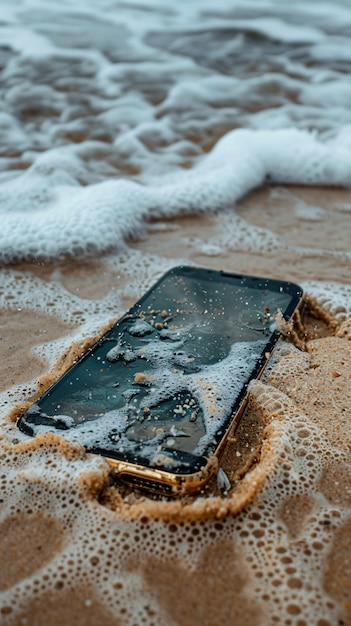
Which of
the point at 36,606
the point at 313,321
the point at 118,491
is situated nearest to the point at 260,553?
the point at 118,491

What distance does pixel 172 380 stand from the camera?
1.46 meters

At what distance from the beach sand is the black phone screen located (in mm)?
66

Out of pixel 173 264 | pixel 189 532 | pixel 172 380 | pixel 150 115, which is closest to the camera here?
pixel 189 532

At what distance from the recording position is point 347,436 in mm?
1361

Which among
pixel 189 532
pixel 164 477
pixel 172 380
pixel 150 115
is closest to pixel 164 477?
pixel 164 477

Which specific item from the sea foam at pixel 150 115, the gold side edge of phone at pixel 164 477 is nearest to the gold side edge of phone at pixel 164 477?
the gold side edge of phone at pixel 164 477

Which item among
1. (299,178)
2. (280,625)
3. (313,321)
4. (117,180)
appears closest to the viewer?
(280,625)

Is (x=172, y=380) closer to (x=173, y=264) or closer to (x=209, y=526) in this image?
(x=209, y=526)

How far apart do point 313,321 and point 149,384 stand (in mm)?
710

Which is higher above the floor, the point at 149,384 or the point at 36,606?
the point at 149,384

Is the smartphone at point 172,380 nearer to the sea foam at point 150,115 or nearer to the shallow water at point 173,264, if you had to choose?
the shallow water at point 173,264

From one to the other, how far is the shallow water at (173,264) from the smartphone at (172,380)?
0.19 ft

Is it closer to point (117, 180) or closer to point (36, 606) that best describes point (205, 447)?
point (36, 606)

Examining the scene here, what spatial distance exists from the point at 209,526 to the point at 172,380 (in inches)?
15.7
